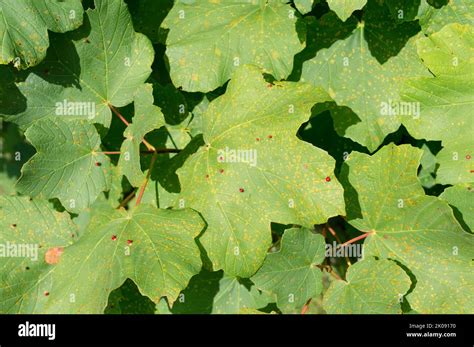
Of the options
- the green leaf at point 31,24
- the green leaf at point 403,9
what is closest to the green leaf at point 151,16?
the green leaf at point 31,24

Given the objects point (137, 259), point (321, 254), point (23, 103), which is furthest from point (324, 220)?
point (23, 103)

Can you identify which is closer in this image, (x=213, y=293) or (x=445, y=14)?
(x=445, y=14)

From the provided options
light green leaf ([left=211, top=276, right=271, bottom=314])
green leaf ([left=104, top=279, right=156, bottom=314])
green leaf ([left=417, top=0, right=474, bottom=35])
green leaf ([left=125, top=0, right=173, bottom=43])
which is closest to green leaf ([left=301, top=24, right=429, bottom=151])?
green leaf ([left=417, top=0, right=474, bottom=35])

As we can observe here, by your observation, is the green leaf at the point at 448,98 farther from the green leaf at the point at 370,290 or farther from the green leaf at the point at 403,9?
the green leaf at the point at 370,290

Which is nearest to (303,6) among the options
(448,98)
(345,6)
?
(345,6)

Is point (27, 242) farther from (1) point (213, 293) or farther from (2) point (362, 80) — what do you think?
(2) point (362, 80)
